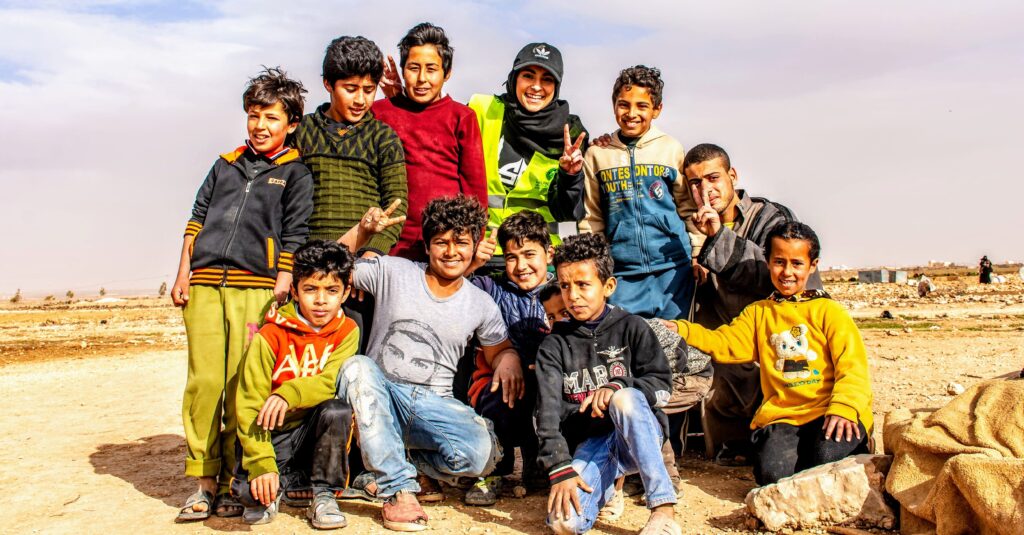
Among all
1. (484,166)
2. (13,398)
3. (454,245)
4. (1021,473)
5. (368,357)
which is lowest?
(13,398)

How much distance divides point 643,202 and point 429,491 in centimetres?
232

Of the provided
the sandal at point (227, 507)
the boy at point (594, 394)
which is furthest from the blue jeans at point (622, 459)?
the sandal at point (227, 507)

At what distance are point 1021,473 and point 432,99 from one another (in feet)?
12.9

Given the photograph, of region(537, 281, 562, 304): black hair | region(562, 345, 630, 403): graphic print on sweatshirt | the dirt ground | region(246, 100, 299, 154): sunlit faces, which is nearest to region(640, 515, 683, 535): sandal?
the dirt ground

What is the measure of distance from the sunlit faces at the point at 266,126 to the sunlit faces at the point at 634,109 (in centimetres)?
224

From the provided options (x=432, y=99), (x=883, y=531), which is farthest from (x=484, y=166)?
(x=883, y=531)

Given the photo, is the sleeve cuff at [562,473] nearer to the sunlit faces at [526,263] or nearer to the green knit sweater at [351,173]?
the sunlit faces at [526,263]

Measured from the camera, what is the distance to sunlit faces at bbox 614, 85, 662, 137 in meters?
5.39

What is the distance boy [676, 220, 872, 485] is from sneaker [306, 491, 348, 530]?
2157 millimetres

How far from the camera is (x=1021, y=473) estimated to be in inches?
128

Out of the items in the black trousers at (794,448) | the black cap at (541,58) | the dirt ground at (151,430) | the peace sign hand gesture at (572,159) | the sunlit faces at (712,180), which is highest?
the black cap at (541,58)

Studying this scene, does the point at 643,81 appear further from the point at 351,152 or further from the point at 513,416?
the point at 513,416

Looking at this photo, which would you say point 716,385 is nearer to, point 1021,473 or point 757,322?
point 757,322

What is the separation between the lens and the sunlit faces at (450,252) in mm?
4473
